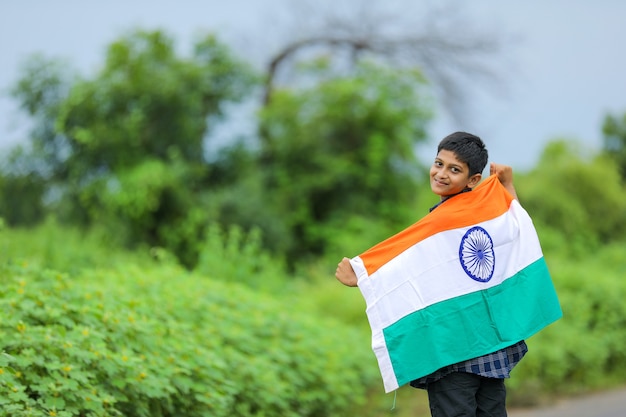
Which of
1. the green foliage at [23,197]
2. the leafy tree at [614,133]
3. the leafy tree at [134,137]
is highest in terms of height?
the leafy tree at [614,133]

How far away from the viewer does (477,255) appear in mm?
3879

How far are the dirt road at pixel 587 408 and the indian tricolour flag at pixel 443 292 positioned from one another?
530 cm

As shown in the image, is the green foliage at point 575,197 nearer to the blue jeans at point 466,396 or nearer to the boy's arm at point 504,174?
the boy's arm at point 504,174

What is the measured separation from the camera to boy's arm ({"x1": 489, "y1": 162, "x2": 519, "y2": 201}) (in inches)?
169

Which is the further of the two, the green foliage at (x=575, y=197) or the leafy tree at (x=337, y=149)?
the green foliage at (x=575, y=197)

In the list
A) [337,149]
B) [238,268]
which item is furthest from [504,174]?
[337,149]

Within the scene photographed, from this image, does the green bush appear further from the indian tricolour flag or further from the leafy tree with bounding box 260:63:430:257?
the leafy tree with bounding box 260:63:430:257

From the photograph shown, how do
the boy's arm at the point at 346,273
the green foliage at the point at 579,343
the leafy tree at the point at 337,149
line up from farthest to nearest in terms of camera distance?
1. the leafy tree at the point at 337,149
2. the green foliage at the point at 579,343
3. the boy's arm at the point at 346,273

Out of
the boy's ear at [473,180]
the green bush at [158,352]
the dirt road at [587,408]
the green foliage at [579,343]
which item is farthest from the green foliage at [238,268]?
the boy's ear at [473,180]

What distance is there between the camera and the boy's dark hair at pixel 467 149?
12.8 ft

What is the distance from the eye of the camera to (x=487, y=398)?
3.86 m

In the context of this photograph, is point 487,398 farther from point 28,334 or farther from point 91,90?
point 91,90

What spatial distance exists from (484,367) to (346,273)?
2.54ft

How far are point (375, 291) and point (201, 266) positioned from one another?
6655 millimetres
